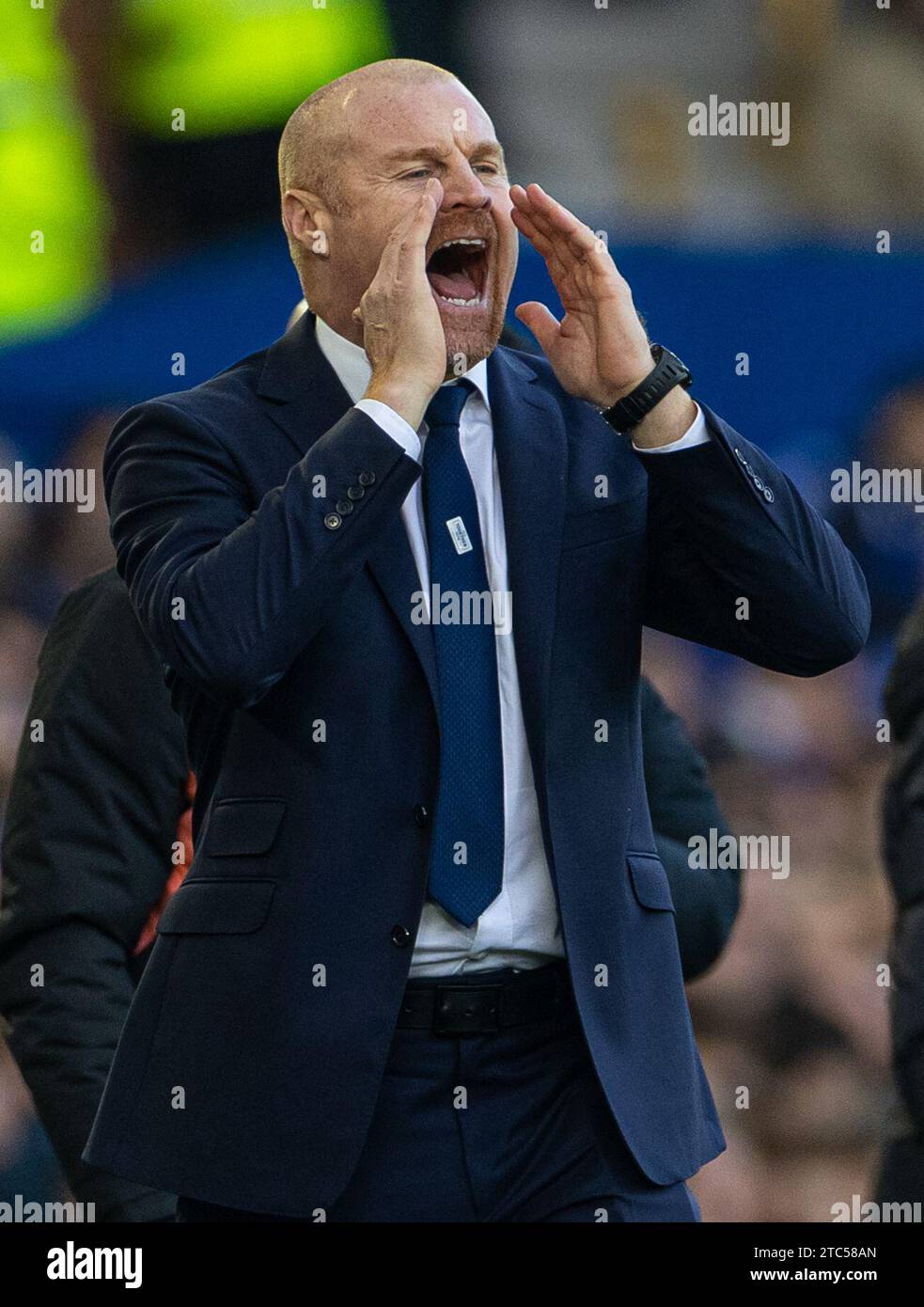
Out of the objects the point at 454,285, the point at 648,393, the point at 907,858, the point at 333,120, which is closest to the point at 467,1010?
the point at 648,393

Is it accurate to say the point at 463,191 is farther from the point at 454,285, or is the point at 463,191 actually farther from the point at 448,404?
the point at 448,404

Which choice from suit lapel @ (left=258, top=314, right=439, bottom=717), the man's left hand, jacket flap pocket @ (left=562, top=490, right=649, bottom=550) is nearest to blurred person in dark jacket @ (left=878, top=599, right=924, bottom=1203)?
jacket flap pocket @ (left=562, top=490, right=649, bottom=550)

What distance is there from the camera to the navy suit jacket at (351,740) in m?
2.40

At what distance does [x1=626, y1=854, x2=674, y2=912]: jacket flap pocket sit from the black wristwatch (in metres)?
0.46

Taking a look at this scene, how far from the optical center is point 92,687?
343 cm

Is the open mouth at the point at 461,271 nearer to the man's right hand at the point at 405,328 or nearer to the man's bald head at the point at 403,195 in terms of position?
the man's bald head at the point at 403,195

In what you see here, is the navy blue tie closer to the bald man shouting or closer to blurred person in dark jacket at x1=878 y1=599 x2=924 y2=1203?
the bald man shouting

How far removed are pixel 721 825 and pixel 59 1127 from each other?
Answer: 1.04m

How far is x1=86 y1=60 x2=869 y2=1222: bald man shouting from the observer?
2408mm

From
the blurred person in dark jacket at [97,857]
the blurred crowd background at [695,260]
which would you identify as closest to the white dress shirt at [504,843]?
the blurred person in dark jacket at [97,857]

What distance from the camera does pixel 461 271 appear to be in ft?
8.93

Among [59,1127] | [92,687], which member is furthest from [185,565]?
[59,1127]

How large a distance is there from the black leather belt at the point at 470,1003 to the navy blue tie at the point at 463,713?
0.24 feet
